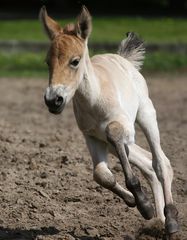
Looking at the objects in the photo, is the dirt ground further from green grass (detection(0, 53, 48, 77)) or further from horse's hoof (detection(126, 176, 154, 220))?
green grass (detection(0, 53, 48, 77))

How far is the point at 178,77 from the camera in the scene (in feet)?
61.8

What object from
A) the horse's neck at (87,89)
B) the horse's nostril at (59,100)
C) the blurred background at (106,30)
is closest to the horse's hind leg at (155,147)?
the horse's neck at (87,89)

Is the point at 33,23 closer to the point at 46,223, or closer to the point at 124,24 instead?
the point at 124,24

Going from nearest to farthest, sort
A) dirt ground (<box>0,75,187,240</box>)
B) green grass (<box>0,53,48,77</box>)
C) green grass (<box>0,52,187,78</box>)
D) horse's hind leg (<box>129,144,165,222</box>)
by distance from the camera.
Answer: dirt ground (<box>0,75,187,240</box>) → horse's hind leg (<box>129,144,165,222</box>) → green grass (<box>0,53,48,77</box>) → green grass (<box>0,52,187,78</box>)

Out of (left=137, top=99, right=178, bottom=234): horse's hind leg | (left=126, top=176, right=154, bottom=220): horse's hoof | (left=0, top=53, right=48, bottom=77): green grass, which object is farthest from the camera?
(left=0, top=53, right=48, bottom=77): green grass

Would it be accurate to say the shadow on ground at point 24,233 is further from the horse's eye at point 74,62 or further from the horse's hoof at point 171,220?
the horse's eye at point 74,62

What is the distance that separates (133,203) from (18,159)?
108 inches

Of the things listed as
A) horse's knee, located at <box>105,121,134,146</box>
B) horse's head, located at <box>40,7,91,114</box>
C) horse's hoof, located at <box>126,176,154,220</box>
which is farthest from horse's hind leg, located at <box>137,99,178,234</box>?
horse's head, located at <box>40,7,91,114</box>

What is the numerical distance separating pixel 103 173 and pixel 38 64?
14.5m

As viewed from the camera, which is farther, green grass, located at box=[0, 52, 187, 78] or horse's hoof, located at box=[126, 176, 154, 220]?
green grass, located at box=[0, 52, 187, 78]

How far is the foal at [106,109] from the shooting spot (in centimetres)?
614

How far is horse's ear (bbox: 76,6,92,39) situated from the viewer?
21.0 ft

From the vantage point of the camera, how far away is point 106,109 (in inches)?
259

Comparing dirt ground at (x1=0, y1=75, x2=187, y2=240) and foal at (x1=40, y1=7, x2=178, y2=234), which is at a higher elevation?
foal at (x1=40, y1=7, x2=178, y2=234)
